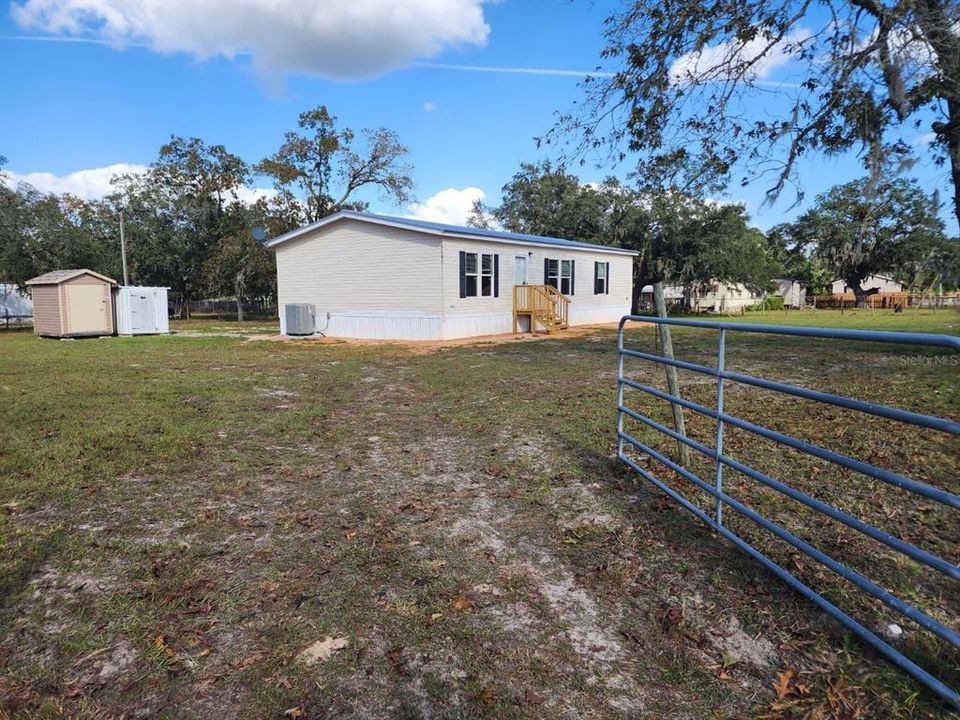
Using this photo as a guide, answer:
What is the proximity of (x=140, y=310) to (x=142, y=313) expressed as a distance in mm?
127

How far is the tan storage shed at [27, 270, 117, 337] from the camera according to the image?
18.8 metres

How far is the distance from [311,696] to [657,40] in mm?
9869

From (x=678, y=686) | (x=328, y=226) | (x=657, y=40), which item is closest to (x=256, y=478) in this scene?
(x=678, y=686)

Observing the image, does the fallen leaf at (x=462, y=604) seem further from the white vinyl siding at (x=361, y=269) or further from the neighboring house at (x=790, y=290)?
the neighboring house at (x=790, y=290)

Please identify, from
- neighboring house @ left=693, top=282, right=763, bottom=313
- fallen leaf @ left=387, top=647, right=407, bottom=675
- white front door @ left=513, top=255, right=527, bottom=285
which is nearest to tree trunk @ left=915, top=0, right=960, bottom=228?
fallen leaf @ left=387, top=647, right=407, bottom=675

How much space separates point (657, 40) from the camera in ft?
29.0

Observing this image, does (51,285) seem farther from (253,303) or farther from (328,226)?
(253,303)

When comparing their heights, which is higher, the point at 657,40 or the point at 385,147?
the point at 385,147

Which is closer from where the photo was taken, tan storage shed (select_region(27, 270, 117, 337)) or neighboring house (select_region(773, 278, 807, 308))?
tan storage shed (select_region(27, 270, 117, 337))

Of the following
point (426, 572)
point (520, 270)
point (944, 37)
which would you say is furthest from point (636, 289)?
point (426, 572)

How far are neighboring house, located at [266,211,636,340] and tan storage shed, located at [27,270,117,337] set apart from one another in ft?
19.8

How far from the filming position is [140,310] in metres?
20.4

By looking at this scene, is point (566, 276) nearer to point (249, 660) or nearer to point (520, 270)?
point (520, 270)

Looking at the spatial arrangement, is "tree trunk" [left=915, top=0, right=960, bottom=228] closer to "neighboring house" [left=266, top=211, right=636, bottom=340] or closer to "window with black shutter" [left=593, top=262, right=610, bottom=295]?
"neighboring house" [left=266, top=211, right=636, bottom=340]
